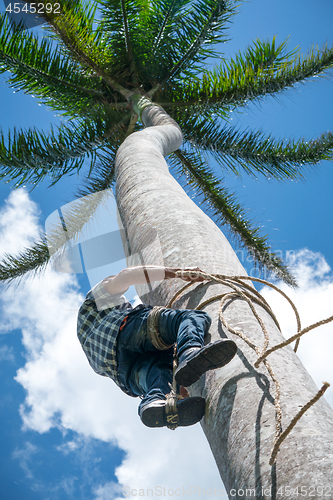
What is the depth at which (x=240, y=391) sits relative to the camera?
1.25 m

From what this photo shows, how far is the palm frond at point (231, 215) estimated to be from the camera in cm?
734

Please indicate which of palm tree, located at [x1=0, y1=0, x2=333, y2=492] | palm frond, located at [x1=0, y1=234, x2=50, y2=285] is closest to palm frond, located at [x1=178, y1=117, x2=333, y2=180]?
palm tree, located at [x1=0, y1=0, x2=333, y2=492]

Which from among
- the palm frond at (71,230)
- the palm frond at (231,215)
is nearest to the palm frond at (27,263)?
the palm frond at (71,230)

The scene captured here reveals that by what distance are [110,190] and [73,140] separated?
132cm

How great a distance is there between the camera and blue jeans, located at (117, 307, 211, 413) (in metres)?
1.55

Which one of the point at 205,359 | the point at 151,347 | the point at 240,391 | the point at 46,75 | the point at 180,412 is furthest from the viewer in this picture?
the point at 46,75

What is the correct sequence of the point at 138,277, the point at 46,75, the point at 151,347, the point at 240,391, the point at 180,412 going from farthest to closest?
1. the point at 46,75
2. the point at 138,277
3. the point at 151,347
4. the point at 180,412
5. the point at 240,391

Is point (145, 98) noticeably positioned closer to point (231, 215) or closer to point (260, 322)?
point (231, 215)

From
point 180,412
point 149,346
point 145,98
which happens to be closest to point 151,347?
point 149,346

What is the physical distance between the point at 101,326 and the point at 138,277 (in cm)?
36

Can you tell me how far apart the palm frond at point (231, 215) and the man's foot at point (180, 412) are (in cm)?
601

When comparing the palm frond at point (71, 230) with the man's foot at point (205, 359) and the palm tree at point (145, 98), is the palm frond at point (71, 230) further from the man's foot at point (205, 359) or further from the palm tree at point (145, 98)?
the man's foot at point (205, 359)

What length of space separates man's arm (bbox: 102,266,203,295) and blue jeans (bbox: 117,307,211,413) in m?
0.18

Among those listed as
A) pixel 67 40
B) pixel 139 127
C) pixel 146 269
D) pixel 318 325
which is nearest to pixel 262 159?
pixel 139 127
